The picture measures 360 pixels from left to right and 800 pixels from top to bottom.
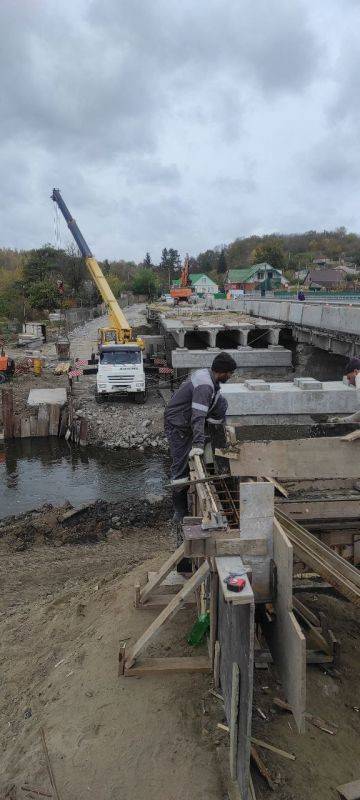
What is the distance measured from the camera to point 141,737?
412 centimetres

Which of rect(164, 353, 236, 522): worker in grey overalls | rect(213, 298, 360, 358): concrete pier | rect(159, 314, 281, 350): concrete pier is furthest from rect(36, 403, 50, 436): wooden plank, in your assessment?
rect(164, 353, 236, 522): worker in grey overalls

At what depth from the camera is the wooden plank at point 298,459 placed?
609 centimetres

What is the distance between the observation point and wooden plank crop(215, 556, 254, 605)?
3.42m

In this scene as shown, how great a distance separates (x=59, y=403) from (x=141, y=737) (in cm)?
1558

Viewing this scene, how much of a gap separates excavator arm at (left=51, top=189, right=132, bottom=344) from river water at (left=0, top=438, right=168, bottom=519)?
9.53 meters

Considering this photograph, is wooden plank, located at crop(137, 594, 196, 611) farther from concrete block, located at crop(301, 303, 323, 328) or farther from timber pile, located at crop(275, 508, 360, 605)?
concrete block, located at crop(301, 303, 323, 328)

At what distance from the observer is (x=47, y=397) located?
64.7 feet

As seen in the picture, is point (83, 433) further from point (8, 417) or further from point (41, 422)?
point (8, 417)

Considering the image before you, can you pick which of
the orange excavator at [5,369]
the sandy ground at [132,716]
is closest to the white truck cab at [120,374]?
the orange excavator at [5,369]

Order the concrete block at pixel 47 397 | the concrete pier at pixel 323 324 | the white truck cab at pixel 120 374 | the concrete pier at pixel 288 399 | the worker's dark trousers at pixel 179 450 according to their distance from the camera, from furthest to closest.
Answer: the white truck cab at pixel 120 374 < the concrete block at pixel 47 397 < the concrete pier at pixel 323 324 < the concrete pier at pixel 288 399 < the worker's dark trousers at pixel 179 450

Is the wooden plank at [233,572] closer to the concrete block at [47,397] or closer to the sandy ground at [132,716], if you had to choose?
the sandy ground at [132,716]

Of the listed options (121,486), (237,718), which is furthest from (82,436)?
(237,718)

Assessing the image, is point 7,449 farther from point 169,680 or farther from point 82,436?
point 169,680

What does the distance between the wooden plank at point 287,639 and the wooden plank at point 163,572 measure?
3.29 feet
